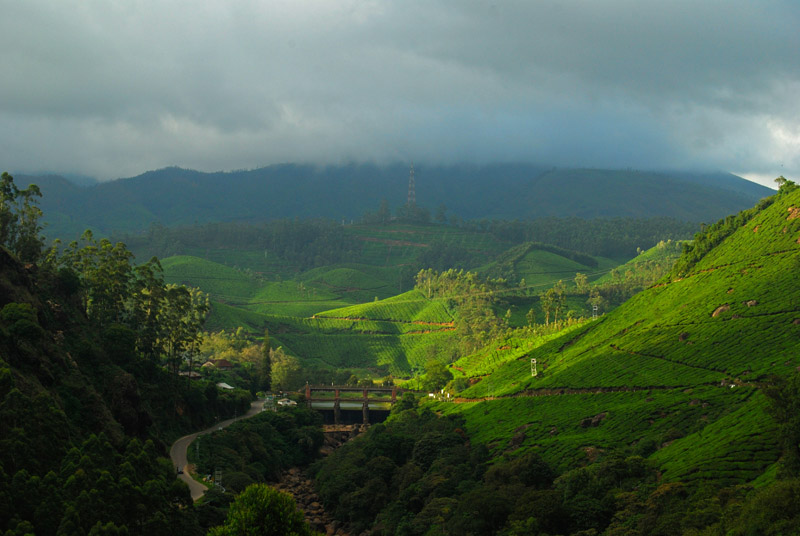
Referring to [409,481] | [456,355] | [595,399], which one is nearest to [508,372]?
[595,399]

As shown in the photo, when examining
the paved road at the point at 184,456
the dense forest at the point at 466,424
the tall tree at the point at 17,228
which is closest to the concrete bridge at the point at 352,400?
the dense forest at the point at 466,424

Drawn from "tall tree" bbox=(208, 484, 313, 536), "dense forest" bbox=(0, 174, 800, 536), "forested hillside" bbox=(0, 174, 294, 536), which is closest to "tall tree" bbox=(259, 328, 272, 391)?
"dense forest" bbox=(0, 174, 800, 536)

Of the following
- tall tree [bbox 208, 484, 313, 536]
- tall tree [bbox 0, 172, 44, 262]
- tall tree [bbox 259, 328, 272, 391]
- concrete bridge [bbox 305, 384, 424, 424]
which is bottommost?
concrete bridge [bbox 305, 384, 424, 424]

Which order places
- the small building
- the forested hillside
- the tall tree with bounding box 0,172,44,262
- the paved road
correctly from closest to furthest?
1. the forested hillside
2. the paved road
3. the tall tree with bounding box 0,172,44,262
4. the small building

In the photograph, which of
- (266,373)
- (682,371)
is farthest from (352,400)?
(682,371)

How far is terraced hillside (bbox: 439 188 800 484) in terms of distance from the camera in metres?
67.1

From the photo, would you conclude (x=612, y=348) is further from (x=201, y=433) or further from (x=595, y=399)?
(x=201, y=433)

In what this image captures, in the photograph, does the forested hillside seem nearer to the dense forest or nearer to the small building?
the dense forest

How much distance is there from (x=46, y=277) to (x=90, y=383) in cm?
1968

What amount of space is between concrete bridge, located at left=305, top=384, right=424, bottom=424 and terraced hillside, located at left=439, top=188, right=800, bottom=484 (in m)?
24.3

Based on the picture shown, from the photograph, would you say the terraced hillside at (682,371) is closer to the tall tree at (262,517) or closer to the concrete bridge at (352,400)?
the concrete bridge at (352,400)

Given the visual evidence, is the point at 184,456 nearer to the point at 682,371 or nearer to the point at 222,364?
the point at 682,371

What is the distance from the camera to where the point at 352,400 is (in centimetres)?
16388

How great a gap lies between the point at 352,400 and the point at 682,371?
87.0 meters
